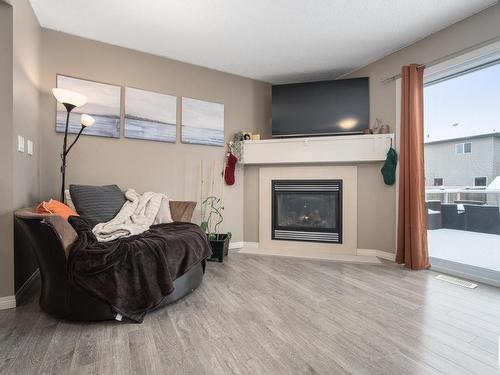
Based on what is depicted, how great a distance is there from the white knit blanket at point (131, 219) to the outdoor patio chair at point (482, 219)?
3131mm

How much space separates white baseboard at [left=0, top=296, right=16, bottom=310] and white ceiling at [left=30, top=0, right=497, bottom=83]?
7.79ft

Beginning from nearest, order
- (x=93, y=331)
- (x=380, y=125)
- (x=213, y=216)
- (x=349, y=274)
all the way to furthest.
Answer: (x=93, y=331), (x=349, y=274), (x=380, y=125), (x=213, y=216)

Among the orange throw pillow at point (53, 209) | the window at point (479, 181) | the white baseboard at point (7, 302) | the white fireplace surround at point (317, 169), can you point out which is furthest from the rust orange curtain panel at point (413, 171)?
the white baseboard at point (7, 302)

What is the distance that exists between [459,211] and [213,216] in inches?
110

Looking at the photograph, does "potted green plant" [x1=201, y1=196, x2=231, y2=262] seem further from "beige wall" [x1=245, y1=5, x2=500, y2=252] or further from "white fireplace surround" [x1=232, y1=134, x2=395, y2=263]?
"beige wall" [x1=245, y1=5, x2=500, y2=252]

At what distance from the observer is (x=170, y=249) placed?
68.9 inches

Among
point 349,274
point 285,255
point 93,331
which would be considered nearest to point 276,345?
point 93,331

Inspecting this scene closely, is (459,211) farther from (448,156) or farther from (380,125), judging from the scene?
(380,125)

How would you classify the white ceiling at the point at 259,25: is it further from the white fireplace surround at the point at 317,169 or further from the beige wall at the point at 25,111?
the white fireplace surround at the point at 317,169

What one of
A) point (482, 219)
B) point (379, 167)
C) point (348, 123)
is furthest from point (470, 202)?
point (348, 123)

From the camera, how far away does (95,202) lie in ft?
7.18

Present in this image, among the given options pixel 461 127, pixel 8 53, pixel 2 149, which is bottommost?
pixel 2 149

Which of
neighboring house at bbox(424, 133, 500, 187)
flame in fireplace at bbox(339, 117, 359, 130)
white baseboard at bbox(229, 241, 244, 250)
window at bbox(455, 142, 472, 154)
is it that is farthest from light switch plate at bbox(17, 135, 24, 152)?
window at bbox(455, 142, 472, 154)

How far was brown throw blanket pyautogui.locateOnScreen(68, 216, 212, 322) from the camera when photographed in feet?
4.85
